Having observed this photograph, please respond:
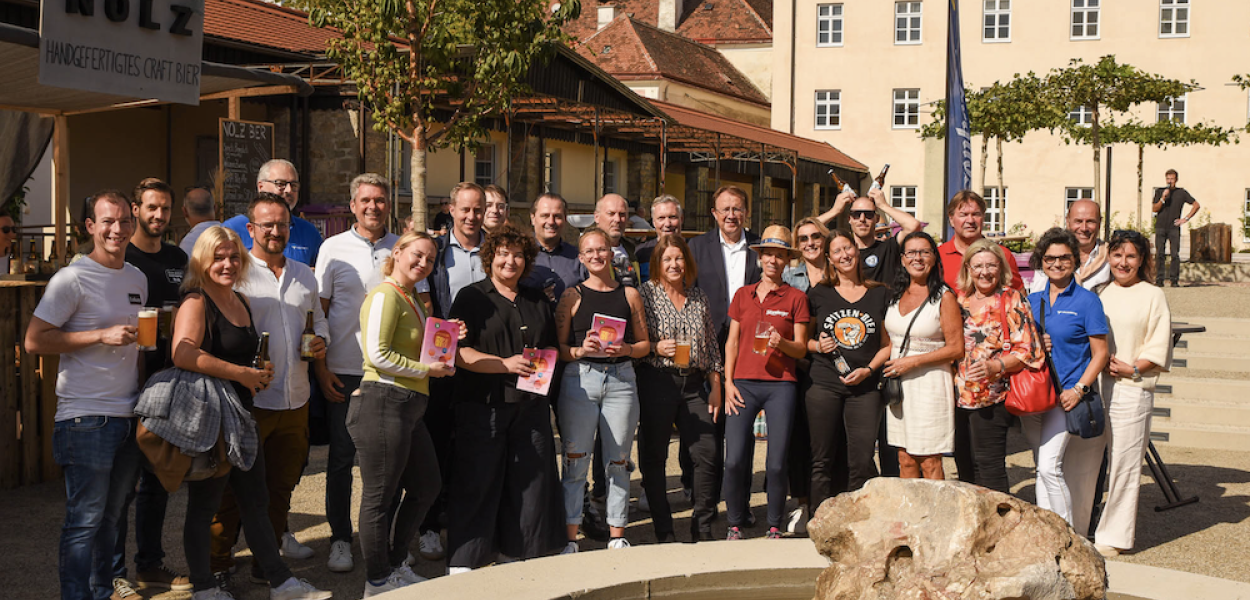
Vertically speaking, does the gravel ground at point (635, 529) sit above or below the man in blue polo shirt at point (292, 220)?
below

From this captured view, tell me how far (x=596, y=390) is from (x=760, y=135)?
88.0 ft

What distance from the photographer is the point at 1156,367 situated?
636 centimetres

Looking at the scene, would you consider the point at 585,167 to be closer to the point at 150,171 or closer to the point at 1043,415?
the point at 150,171

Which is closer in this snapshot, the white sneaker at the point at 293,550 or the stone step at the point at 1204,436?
the white sneaker at the point at 293,550

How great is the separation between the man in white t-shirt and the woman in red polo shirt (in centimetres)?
308

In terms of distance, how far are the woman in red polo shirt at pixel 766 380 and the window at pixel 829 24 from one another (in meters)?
34.6

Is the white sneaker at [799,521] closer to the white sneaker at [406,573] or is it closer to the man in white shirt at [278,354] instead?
the white sneaker at [406,573]

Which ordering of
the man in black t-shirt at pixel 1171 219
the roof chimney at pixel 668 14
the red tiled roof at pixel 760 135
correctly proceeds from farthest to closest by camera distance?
1. the roof chimney at pixel 668 14
2. the red tiled roof at pixel 760 135
3. the man in black t-shirt at pixel 1171 219

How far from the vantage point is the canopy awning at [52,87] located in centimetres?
698

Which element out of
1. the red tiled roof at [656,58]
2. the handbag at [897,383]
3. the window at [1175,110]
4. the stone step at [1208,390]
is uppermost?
the red tiled roof at [656,58]

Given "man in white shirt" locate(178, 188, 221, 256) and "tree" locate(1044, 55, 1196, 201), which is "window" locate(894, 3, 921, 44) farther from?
"man in white shirt" locate(178, 188, 221, 256)

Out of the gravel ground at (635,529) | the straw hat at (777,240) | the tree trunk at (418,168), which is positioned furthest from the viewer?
the tree trunk at (418,168)

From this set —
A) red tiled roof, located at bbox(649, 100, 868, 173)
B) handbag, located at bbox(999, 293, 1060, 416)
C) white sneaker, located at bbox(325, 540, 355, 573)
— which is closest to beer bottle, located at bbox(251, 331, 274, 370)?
white sneaker, located at bbox(325, 540, 355, 573)

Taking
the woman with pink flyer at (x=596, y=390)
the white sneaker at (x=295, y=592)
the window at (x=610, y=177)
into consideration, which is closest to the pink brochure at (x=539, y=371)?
the woman with pink flyer at (x=596, y=390)
